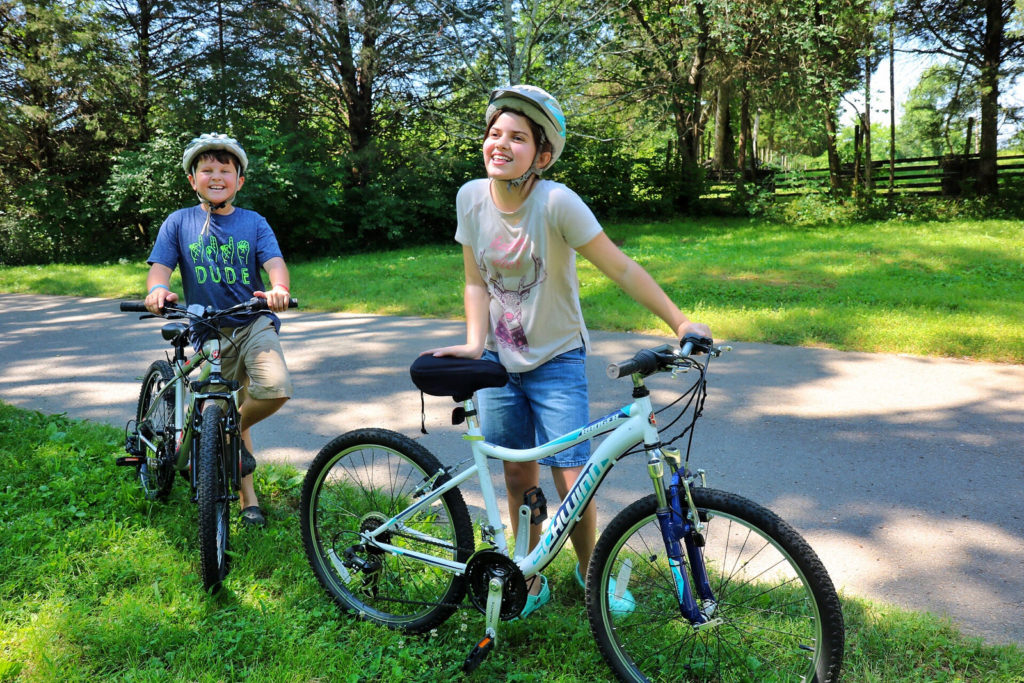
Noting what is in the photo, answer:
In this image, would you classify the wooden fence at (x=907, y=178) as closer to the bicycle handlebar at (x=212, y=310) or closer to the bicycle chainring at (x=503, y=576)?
the bicycle handlebar at (x=212, y=310)

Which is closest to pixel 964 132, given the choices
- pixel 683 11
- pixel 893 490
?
pixel 683 11

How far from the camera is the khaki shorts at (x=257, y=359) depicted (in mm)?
3674

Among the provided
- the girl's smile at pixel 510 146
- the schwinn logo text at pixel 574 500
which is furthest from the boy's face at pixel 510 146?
the schwinn logo text at pixel 574 500

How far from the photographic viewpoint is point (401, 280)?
41.8 feet

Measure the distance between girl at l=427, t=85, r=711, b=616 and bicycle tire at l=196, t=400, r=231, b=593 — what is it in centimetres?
114

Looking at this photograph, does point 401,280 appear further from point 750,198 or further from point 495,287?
point 750,198

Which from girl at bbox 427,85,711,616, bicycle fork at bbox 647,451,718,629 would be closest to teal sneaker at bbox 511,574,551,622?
girl at bbox 427,85,711,616

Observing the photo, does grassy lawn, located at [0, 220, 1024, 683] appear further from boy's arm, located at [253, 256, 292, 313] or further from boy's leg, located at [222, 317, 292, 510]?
boy's arm, located at [253, 256, 292, 313]

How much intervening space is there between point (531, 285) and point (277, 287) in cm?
129

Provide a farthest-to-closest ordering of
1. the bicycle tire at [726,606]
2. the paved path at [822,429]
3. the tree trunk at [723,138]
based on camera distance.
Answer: the tree trunk at [723,138]
the paved path at [822,429]
the bicycle tire at [726,606]

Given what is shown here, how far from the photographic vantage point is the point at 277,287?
3.45 metres

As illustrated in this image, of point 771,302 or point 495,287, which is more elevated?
point 495,287

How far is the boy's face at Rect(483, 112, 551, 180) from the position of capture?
2.65 m

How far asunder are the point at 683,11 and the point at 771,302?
13.8m
